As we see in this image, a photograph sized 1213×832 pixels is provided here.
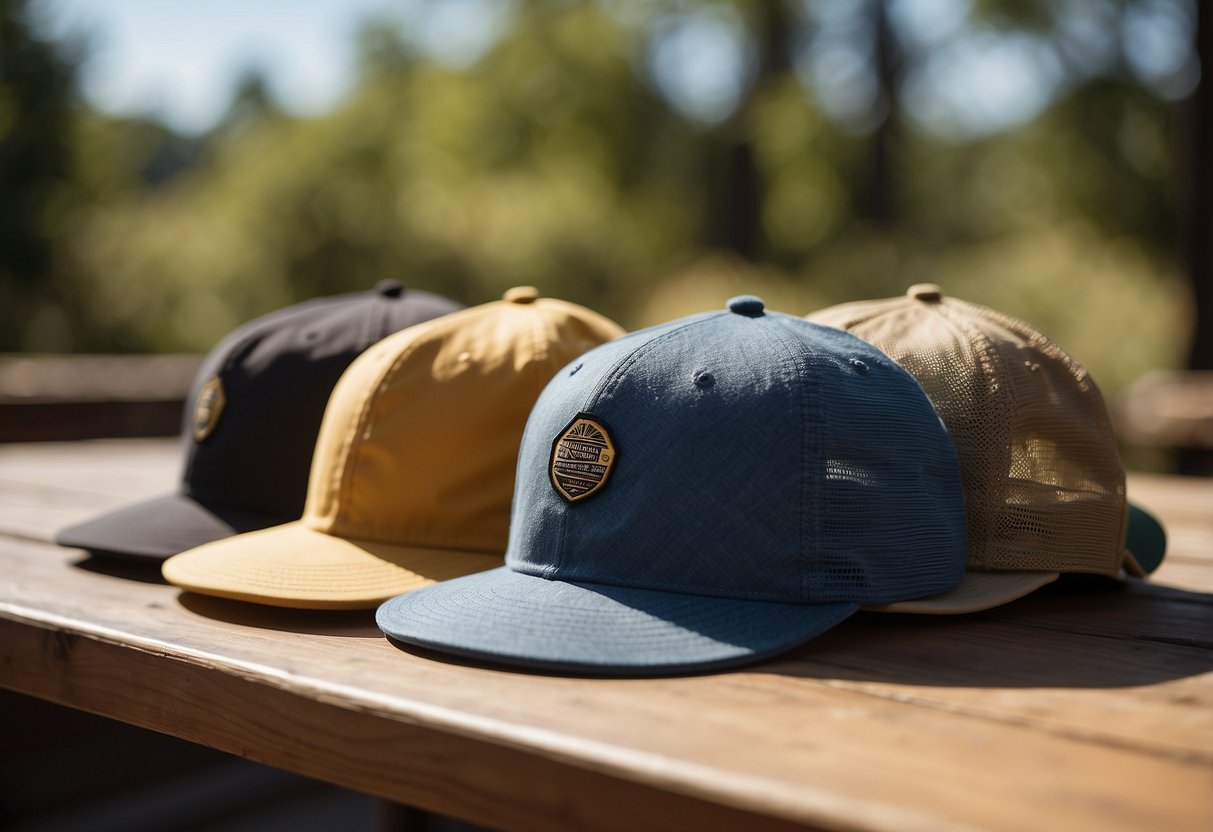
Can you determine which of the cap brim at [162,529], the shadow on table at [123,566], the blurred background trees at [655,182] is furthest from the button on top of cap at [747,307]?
the blurred background trees at [655,182]

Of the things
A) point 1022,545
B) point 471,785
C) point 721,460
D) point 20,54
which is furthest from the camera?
point 20,54

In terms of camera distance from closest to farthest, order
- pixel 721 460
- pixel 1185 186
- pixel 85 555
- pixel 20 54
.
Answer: pixel 721 460 < pixel 85 555 < pixel 1185 186 < pixel 20 54

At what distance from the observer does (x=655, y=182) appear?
18562 mm

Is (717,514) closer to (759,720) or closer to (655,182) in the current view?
(759,720)

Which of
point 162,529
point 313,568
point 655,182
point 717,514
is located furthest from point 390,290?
point 655,182

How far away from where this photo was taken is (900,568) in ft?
4.15

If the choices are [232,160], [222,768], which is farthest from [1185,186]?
[232,160]

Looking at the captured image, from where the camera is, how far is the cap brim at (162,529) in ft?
5.89

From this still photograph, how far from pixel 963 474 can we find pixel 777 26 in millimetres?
14866

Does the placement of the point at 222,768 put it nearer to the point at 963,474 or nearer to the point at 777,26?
the point at 963,474

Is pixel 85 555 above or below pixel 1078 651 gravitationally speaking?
below

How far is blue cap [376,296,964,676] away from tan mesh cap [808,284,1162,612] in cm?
10

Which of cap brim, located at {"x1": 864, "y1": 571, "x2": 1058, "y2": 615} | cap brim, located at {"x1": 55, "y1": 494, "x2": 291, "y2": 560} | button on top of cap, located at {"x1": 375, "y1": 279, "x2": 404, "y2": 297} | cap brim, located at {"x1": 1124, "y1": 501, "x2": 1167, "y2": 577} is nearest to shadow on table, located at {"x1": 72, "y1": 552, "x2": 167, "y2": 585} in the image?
cap brim, located at {"x1": 55, "y1": 494, "x2": 291, "y2": 560}

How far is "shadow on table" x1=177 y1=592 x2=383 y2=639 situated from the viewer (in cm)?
138
